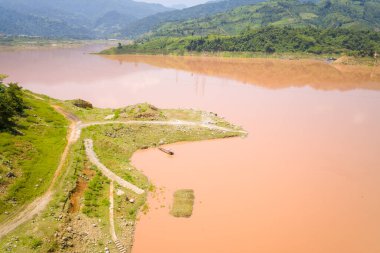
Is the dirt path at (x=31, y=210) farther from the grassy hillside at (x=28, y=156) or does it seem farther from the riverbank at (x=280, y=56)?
the riverbank at (x=280, y=56)

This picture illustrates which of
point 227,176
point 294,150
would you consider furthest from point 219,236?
point 294,150

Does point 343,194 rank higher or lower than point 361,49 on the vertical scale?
lower

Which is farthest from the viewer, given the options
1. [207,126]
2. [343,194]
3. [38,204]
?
[207,126]

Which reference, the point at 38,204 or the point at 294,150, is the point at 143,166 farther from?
the point at 294,150

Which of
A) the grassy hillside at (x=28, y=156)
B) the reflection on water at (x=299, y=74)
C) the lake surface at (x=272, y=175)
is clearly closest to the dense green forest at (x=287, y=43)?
the reflection on water at (x=299, y=74)

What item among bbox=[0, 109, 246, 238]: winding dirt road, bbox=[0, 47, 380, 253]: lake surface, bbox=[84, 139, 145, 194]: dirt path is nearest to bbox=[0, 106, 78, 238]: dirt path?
bbox=[0, 109, 246, 238]: winding dirt road

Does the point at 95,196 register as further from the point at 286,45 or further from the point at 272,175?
the point at 286,45

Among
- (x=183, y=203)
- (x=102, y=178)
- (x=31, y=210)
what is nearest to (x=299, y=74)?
(x=183, y=203)

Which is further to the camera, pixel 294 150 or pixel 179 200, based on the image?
pixel 294 150
